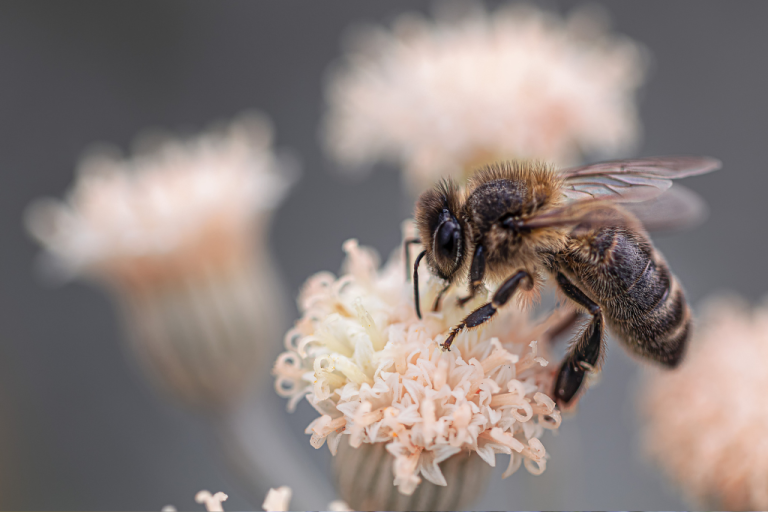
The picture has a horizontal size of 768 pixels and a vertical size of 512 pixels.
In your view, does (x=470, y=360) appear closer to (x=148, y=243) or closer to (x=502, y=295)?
(x=502, y=295)

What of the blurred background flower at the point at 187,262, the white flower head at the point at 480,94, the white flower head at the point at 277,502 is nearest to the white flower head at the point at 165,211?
the blurred background flower at the point at 187,262

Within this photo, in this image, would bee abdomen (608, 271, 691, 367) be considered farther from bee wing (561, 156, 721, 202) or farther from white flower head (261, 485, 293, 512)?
white flower head (261, 485, 293, 512)

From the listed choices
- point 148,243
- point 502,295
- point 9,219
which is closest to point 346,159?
point 148,243

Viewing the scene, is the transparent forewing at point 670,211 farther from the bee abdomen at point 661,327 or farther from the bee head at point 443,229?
the bee head at point 443,229

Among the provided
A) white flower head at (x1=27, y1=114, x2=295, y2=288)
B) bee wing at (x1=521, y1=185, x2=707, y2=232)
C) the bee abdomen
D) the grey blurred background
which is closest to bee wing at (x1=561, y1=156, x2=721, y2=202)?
bee wing at (x1=521, y1=185, x2=707, y2=232)

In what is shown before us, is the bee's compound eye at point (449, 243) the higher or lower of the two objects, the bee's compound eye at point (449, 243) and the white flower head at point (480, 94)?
the lower

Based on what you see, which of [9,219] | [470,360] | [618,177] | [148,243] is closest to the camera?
[470,360]
